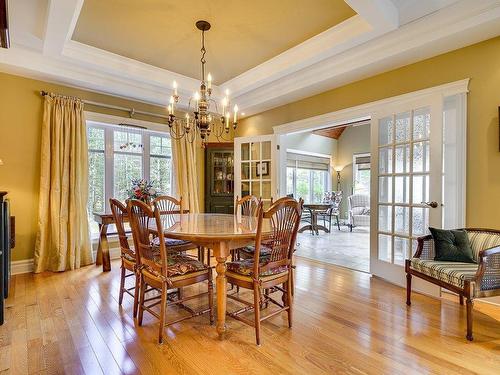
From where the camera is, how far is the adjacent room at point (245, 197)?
1.94 metres

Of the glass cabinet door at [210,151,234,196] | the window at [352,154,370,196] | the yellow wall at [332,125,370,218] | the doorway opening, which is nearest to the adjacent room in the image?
the glass cabinet door at [210,151,234,196]

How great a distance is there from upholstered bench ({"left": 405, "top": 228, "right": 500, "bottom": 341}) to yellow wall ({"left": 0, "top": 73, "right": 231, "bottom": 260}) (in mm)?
4401

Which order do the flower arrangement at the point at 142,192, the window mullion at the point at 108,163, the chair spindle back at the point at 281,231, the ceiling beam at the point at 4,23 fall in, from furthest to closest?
1. the window mullion at the point at 108,163
2. the flower arrangement at the point at 142,192
3. the chair spindle back at the point at 281,231
4. the ceiling beam at the point at 4,23

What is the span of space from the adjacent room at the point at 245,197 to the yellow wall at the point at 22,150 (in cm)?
2

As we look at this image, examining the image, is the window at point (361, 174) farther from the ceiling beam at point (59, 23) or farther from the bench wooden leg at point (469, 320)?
the ceiling beam at point (59, 23)

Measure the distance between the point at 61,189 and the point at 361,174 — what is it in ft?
26.5

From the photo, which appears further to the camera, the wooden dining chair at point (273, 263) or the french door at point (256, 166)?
the french door at point (256, 166)

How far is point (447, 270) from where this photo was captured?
7.23 ft

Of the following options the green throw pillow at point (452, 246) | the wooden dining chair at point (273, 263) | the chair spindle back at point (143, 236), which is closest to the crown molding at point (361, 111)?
the green throw pillow at point (452, 246)

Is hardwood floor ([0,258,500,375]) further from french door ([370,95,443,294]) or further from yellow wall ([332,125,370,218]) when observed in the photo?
yellow wall ([332,125,370,218])

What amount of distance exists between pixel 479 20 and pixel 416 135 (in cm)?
106

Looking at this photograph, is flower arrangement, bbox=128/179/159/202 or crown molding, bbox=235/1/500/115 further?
flower arrangement, bbox=128/179/159/202

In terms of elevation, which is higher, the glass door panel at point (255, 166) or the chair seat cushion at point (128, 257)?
the glass door panel at point (255, 166)

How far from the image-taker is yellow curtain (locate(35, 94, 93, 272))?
3.52 m
